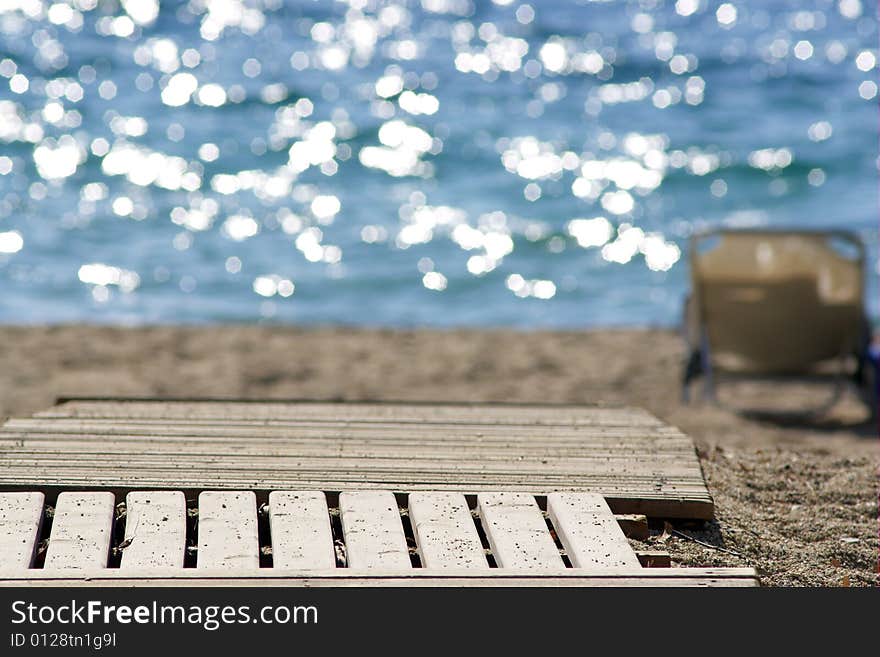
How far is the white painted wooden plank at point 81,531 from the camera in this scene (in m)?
3.12

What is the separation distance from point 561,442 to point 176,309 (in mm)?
8480

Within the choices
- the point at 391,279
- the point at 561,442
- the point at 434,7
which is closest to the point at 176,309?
the point at 391,279

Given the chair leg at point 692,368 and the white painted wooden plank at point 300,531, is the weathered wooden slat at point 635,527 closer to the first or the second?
the white painted wooden plank at point 300,531

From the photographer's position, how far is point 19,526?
330 centimetres

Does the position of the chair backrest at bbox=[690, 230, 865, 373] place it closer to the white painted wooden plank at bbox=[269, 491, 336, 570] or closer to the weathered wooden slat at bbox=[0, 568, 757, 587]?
the white painted wooden plank at bbox=[269, 491, 336, 570]

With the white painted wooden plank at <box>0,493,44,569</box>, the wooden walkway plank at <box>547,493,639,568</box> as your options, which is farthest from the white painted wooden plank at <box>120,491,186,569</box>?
the wooden walkway plank at <box>547,493,639,568</box>

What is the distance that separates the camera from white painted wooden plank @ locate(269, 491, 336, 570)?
3.15m

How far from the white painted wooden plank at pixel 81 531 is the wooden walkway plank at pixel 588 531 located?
3.75 feet

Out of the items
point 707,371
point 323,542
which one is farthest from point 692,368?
point 323,542

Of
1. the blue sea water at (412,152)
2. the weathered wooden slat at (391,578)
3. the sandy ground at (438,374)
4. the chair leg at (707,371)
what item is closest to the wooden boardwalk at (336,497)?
the weathered wooden slat at (391,578)
